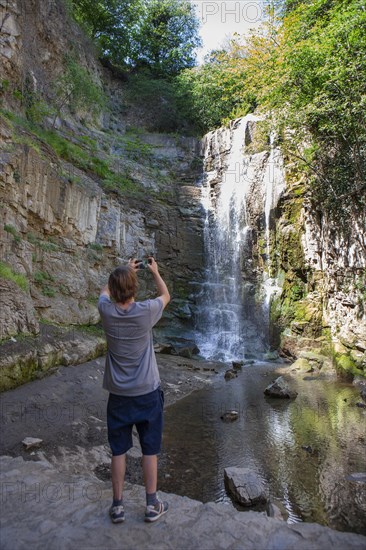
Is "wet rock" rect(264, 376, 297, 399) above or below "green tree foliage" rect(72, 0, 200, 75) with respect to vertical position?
below

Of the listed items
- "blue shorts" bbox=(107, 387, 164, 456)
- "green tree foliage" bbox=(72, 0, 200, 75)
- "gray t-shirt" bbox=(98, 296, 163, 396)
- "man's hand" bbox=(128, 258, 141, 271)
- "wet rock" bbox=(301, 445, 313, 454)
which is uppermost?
"green tree foliage" bbox=(72, 0, 200, 75)

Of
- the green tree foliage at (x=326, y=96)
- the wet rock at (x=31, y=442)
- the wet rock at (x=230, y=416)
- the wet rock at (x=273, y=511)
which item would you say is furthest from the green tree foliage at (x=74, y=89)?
the wet rock at (x=273, y=511)

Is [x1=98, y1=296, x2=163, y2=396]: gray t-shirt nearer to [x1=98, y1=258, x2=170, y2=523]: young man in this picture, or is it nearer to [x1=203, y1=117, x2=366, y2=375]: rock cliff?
[x1=98, y1=258, x2=170, y2=523]: young man

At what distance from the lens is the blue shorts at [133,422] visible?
301 centimetres

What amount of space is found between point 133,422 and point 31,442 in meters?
3.10

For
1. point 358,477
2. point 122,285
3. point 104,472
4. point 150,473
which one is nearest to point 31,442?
point 104,472

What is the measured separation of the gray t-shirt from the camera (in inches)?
119

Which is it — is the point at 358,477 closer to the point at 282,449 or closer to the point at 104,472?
the point at 282,449

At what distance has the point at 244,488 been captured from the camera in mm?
4457

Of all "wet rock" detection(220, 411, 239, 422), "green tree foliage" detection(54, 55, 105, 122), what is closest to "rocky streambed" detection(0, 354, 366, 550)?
"wet rock" detection(220, 411, 239, 422)

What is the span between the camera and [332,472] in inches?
209

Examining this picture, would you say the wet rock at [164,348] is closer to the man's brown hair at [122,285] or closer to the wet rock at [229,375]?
the wet rock at [229,375]

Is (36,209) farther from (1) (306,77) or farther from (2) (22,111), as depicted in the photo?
(1) (306,77)

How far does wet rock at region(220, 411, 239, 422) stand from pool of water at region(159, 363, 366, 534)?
147 mm
